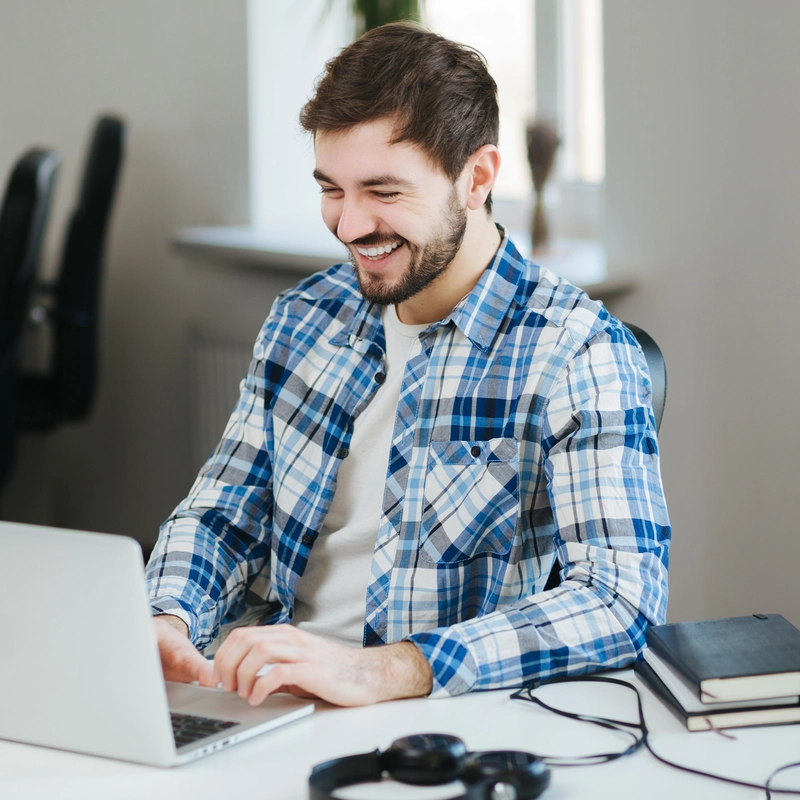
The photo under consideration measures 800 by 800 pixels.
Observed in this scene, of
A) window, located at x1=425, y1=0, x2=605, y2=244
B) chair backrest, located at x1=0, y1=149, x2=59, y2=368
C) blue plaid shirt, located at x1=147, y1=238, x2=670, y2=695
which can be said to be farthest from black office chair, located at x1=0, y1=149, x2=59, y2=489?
blue plaid shirt, located at x1=147, y1=238, x2=670, y2=695

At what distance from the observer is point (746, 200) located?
1.72m

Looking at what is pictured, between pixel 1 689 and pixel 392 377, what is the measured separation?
1.98 feet

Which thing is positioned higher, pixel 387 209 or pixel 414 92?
pixel 414 92

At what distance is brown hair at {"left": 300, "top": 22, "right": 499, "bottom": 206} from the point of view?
1256 millimetres

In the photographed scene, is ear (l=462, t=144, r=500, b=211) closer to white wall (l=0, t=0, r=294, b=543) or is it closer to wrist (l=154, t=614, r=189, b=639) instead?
wrist (l=154, t=614, r=189, b=639)

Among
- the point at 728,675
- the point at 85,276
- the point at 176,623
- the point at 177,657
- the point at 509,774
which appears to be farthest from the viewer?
the point at 85,276

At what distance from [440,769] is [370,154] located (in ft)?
2.28

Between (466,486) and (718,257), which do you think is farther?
(718,257)

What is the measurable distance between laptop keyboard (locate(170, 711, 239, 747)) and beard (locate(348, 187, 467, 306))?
0.55 meters

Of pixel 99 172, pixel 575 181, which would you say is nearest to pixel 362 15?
pixel 575 181

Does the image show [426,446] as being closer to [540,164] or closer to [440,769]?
[440,769]

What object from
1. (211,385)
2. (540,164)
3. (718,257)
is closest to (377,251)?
(718,257)

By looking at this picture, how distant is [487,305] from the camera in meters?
1.30

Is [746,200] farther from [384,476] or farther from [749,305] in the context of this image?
[384,476]
